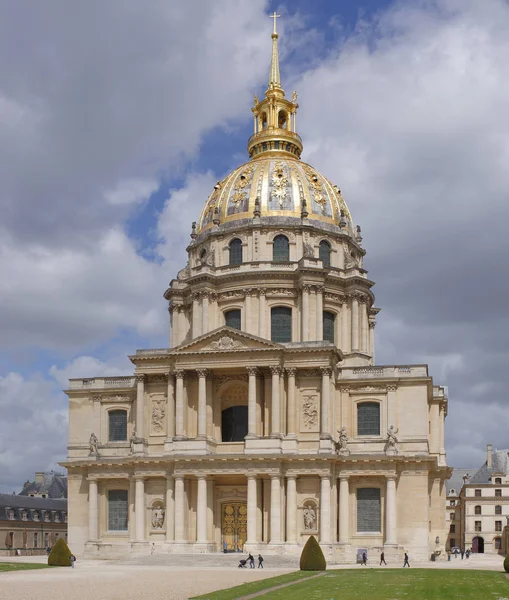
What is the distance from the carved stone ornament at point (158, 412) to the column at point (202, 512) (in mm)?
5985

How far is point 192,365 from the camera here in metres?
70.7

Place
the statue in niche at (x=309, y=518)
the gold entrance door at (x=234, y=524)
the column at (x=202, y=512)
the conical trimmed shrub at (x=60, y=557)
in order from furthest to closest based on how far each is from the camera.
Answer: the gold entrance door at (x=234, y=524)
the statue in niche at (x=309, y=518)
the column at (x=202, y=512)
the conical trimmed shrub at (x=60, y=557)

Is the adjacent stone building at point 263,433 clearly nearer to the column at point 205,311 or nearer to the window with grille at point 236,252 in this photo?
the column at point 205,311

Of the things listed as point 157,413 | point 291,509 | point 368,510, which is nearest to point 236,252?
point 157,413

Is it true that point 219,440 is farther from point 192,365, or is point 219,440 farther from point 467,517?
point 467,517

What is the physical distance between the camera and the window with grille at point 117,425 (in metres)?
76.2

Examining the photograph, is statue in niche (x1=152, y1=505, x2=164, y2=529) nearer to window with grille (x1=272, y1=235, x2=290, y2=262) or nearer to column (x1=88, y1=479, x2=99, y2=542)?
column (x1=88, y1=479, x2=99, y2=542)

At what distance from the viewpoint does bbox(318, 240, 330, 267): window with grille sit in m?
83.4

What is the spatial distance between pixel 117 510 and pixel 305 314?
22052 mm

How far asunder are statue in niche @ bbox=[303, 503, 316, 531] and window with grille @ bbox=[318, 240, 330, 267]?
78.0 ft

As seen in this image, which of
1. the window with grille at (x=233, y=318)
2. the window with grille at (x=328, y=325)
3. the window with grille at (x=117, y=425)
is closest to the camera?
the window with grille at (x=117, y=425)

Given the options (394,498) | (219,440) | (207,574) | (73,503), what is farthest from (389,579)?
(73,503)

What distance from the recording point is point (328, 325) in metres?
81.9

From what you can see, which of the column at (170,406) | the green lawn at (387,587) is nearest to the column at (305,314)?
the column at (170,406)
